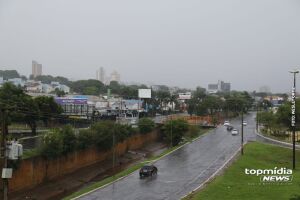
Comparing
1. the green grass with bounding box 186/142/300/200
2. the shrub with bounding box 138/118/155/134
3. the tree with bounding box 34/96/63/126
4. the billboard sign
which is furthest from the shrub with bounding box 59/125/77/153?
the billboard sign

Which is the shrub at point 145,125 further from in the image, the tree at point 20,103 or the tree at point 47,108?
the tree at point 20,103

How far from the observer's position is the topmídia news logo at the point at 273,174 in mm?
38969

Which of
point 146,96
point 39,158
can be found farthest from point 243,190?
point 146,96

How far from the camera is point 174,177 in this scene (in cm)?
4388

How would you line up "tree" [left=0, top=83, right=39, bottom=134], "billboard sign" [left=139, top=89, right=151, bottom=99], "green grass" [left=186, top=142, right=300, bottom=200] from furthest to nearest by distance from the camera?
"billboard sign" [left=139, top=89, right=151, bottom=99]
"tree" [left=0, top=83, right=39, bottom=134]
"green grass" [left=186, top=142, right=300, bottom=200]

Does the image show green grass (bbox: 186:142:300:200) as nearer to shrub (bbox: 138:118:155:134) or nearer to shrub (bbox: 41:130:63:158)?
shrub (bbox: 41:130:63:158)

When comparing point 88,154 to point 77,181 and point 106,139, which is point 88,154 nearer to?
point 106,139

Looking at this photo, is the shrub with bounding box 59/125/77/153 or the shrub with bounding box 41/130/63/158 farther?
the shrub with bounding box 59/125/77/153

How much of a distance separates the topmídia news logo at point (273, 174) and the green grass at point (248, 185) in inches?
18.6

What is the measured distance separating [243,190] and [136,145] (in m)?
50.5

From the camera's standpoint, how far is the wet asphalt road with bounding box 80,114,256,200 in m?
35.3

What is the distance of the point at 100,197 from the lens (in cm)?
3447

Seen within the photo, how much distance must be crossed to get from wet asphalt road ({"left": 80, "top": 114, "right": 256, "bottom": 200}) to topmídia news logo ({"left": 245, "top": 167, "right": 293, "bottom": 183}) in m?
4.18

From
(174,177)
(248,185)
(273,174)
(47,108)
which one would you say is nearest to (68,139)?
(174,177)
